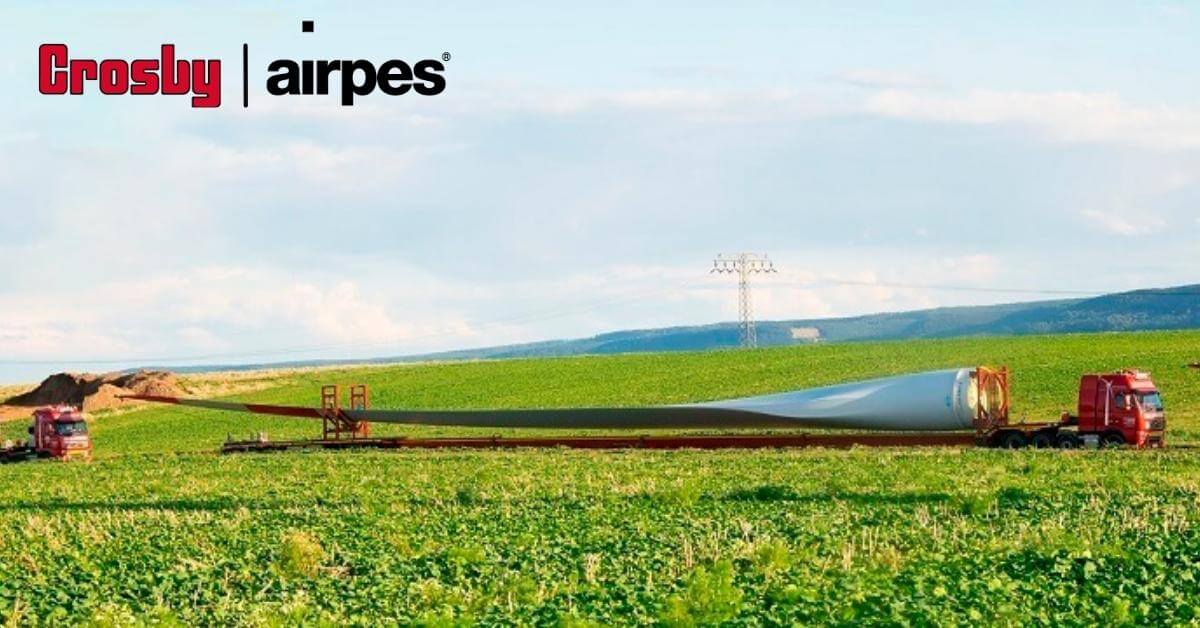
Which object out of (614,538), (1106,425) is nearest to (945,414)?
(1106,425)

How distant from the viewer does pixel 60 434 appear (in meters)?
66.9

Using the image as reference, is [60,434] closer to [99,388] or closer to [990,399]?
[990,399]

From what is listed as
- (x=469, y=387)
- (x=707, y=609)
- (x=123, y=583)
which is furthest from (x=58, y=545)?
(x=469, y=387)

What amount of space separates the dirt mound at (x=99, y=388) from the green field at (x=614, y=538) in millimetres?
52188

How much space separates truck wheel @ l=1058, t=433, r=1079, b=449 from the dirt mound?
70.8 meters

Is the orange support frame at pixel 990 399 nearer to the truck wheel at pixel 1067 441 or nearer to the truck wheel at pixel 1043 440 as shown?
the truck wheel at pixel 1043 440

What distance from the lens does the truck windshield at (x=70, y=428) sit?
220 ft

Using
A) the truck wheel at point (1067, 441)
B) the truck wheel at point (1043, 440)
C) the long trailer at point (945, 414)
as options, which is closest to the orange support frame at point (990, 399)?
the long trailer at point (945, 414)

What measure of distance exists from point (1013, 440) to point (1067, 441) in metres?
1.64

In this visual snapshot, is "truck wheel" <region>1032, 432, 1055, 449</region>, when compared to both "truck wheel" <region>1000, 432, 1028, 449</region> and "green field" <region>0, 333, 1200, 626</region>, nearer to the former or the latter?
"truck wheel" <region>1000, 432, 1028, 449</region>

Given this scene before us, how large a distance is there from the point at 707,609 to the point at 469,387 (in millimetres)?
88719

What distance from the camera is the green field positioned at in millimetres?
19047

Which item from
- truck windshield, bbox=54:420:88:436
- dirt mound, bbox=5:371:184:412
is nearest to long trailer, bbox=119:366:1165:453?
truck windshield, bbox=54:420:88:436

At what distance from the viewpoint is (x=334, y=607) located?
20.1 m
